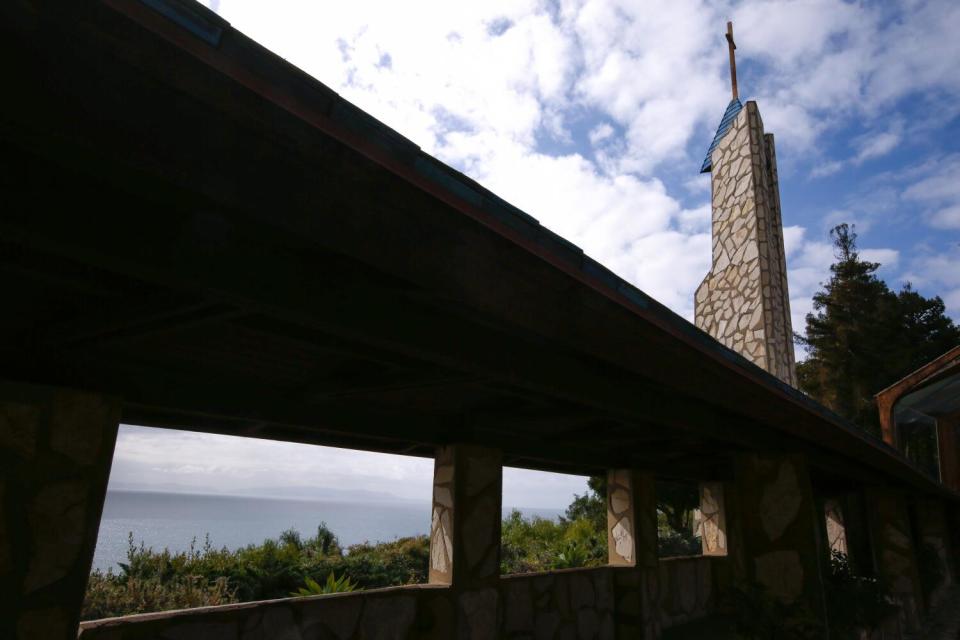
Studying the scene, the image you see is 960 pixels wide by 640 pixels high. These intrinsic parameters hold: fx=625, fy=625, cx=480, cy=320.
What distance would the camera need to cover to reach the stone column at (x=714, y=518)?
1016 cm

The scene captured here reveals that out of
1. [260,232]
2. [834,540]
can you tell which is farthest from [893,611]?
[260,232]

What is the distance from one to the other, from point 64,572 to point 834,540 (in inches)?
633

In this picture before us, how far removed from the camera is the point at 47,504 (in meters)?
2.95

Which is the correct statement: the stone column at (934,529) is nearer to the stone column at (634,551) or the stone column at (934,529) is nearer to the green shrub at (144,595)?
the stone column at (634,551)

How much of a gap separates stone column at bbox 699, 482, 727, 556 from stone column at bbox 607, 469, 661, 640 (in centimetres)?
245

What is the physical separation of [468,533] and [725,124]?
41.6 ft

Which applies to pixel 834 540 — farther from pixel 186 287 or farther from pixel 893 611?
pixel 186 287

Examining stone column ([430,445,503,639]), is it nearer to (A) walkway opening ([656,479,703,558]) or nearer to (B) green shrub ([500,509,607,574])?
(B) green shrub ([500,509,607,574])

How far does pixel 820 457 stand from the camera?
6.15 meters

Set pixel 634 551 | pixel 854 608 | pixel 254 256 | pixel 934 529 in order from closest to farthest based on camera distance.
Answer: pixel 254 256 < pixel 854 608 < pixel 634 551 < pixel 934 529

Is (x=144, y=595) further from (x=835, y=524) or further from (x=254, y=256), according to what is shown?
(x=835, y=524)

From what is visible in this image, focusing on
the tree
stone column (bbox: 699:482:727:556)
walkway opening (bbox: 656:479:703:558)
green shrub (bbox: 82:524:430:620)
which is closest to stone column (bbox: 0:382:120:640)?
green shrub (bbox: 82:524:430:620)

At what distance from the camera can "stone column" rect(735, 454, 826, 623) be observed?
5.18 m

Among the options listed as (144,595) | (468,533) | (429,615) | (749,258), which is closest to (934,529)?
(749,258)
